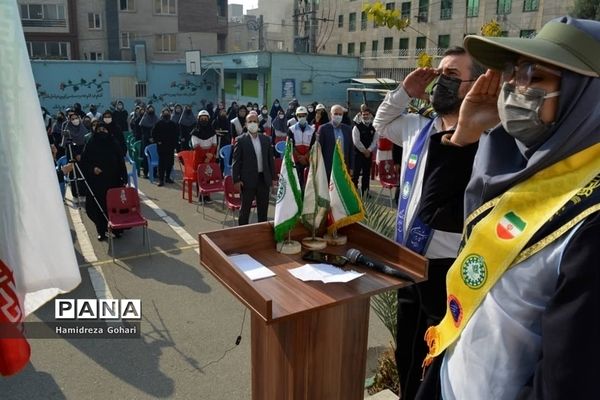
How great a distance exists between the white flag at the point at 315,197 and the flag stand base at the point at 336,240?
9cm

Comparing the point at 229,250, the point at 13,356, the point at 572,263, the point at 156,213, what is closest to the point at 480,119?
the point at 572,263

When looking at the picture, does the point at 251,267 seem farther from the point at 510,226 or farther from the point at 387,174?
the point at 387,174

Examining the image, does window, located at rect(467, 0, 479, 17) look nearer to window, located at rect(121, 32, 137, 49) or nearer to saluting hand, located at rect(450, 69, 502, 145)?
window, located at rect(121, 32, 137, 49)

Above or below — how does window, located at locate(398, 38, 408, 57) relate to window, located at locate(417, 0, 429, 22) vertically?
below

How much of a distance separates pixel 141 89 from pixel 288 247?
30070mm

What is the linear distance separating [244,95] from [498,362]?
31.5 meters

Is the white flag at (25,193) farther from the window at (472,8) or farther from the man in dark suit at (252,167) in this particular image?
the window at (472,8)

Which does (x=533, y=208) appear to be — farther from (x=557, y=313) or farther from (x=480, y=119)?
(x=480, y=119)

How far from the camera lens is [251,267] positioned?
90.3 inches

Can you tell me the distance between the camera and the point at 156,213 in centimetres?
923

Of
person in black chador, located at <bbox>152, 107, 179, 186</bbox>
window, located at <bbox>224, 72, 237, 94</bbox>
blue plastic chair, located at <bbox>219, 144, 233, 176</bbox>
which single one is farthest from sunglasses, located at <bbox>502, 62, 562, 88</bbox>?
window, located at <bbox>224, 72, 237, 94</bbox>

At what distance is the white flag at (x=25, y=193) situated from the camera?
1.43 metres

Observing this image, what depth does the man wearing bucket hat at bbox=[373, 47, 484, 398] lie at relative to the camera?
96.7 inches

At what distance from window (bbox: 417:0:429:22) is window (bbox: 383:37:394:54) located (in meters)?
3.82
